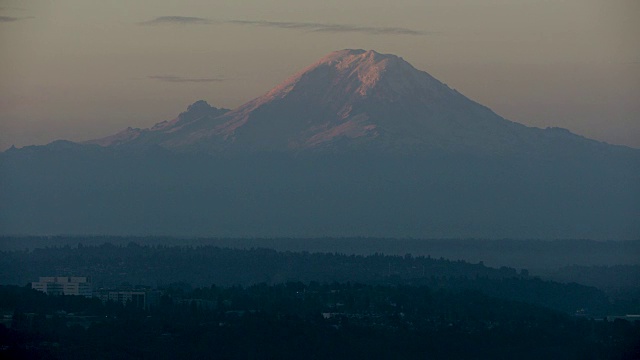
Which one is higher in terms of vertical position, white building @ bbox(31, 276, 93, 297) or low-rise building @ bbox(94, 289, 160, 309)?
white building @ bbox(31, 276, 93, 297)

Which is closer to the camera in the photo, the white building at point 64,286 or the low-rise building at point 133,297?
the low-rise building at point 133,297

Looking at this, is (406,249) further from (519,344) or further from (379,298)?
(519,344)

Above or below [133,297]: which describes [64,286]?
above

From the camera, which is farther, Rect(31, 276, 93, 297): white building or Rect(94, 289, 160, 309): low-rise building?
Rect(31, 276, 93, 297): white building

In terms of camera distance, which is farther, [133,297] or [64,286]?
[64,286]

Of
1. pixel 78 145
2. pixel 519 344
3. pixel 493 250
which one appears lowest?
pixel 519 344

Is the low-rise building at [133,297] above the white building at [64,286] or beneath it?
beneath

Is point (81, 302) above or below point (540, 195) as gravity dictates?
below

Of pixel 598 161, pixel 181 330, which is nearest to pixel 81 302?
pixel 181 330
